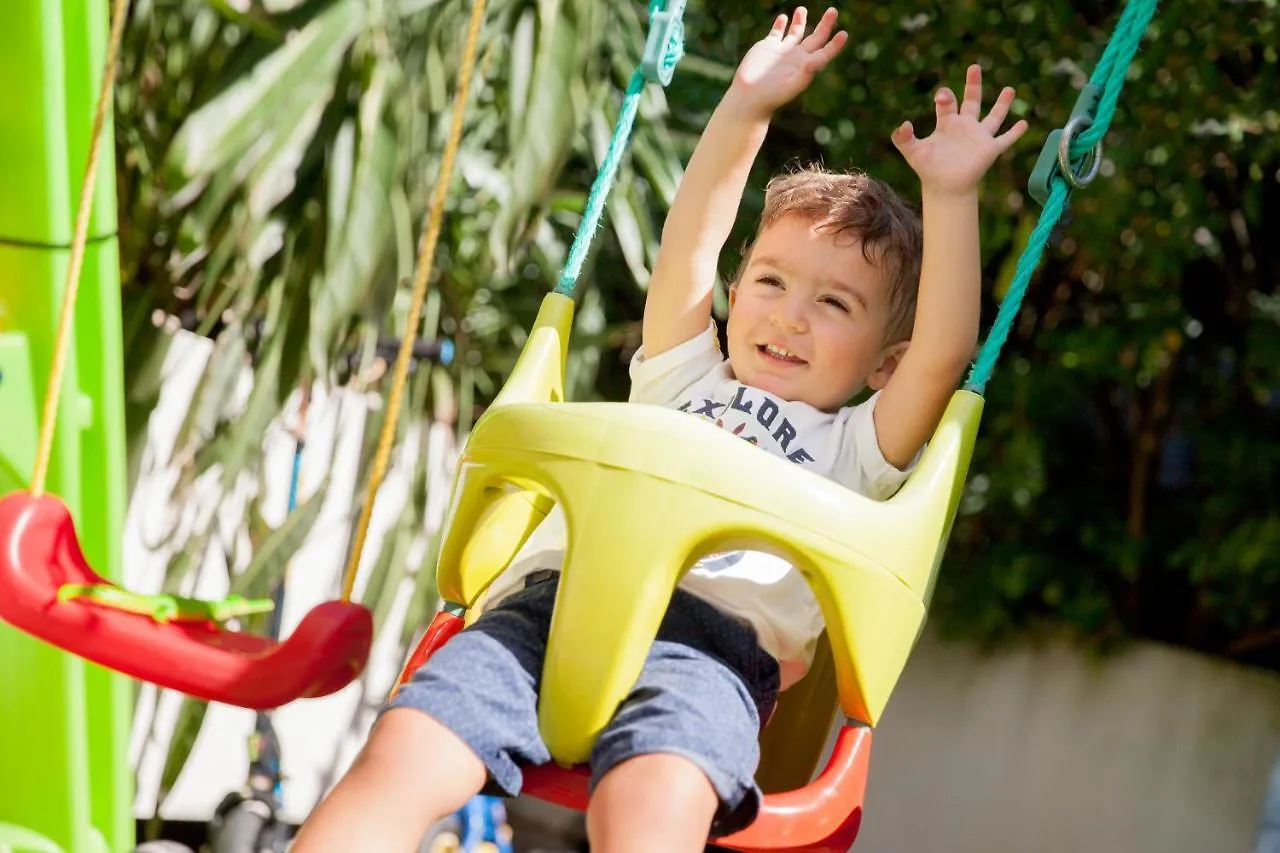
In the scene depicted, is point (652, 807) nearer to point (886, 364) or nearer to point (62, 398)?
point (886, 364)

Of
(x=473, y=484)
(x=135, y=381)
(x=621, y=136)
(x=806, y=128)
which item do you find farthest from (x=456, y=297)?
(x=473, y=484)

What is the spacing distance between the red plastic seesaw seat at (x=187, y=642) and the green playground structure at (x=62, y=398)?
354mm

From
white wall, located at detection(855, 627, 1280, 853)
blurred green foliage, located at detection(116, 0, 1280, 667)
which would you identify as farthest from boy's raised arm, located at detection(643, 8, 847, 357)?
white wall, located at detection(855, 627, 1280, 853)

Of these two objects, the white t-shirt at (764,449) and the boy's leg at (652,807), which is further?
the white t-shirt at (764,449)

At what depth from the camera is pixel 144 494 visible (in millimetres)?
2514

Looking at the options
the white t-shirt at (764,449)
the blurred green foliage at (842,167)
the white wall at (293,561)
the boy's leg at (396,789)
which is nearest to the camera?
the boy's leg at (396,789)

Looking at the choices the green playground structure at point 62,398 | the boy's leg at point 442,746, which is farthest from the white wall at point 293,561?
the boy's leg at point 442,746

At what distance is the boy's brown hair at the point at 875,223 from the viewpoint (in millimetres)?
1277

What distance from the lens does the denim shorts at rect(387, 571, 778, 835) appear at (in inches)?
38.6

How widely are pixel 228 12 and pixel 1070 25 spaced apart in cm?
115

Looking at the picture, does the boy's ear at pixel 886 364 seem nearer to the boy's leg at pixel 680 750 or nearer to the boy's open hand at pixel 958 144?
the boy's open hand at pixel 958 144

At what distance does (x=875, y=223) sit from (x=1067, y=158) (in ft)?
0.67

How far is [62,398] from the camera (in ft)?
4.72

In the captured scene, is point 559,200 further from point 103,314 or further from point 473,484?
point 473,484
